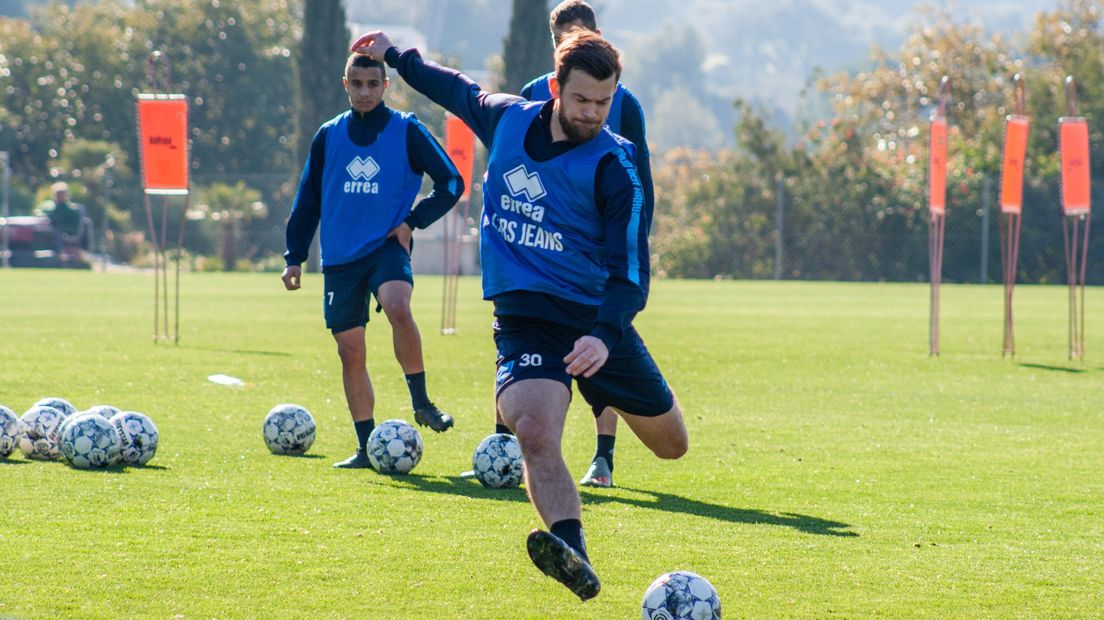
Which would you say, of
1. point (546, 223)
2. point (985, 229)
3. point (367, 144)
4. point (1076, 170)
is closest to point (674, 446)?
point (546, 223)

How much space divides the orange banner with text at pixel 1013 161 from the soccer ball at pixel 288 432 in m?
9.46

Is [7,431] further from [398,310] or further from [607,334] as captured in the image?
[607,334]

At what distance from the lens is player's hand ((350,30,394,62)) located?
6.85 meters

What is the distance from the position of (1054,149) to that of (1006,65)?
7.97m

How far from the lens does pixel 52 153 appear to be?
195 feet

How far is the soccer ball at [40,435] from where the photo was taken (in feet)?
28.2

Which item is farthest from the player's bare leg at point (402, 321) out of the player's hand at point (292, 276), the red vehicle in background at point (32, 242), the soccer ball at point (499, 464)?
the red vehicle in background at point (32, 242)

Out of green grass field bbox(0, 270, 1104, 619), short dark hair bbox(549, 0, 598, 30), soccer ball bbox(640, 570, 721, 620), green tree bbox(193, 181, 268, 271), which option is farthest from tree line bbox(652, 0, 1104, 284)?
soccer ball bbox(640, 570, 721, 620)

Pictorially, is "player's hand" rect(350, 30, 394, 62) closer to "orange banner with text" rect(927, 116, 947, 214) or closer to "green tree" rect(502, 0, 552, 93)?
"orange banner with text" rect(927, 116, 947, 214)

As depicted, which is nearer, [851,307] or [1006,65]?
[851,307]

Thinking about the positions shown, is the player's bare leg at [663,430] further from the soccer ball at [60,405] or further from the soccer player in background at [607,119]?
the soccer ball at [60,405]

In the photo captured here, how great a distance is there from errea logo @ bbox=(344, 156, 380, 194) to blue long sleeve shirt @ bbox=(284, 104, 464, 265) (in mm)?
111

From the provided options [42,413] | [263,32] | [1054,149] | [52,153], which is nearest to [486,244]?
[42,413]

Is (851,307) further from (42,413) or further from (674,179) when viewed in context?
(674,179)
